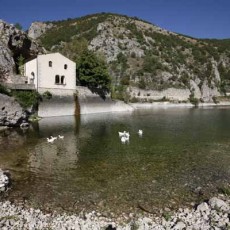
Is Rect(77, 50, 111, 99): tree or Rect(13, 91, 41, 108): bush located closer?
Rect(13, 91, 41, 108): bush

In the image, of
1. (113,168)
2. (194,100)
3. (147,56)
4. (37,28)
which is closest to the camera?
(113,168)

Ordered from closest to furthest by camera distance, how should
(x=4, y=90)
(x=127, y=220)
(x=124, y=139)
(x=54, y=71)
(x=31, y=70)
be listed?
(x=127, y=220), (x=124, y=139), (x=4, y=90), (x=31, y=70), (x=54, y=71)

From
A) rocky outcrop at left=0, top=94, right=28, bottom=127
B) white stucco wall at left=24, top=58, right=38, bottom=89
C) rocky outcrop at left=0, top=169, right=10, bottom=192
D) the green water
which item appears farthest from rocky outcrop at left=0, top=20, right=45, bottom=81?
rocky outcrop at left=0, top=169, right=10, bottom=192

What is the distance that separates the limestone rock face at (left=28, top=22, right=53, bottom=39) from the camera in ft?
566

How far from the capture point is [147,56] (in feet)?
424

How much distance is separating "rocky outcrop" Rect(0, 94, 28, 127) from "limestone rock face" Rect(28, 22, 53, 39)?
136 m

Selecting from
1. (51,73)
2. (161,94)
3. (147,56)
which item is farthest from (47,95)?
(147,56)

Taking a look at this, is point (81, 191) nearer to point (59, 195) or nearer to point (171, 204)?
point (59, 195)

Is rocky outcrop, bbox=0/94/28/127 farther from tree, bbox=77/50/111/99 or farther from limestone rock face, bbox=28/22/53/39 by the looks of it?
limestone rock face, bbox=28/22/53/39

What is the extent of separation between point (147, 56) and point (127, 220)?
4698 inches

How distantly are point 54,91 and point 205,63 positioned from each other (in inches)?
4080

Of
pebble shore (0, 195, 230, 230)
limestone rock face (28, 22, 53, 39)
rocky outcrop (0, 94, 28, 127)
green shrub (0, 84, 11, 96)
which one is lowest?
pebble shore (0, 195, 230, 230)

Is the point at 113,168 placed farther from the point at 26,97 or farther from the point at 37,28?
the point at 37,28

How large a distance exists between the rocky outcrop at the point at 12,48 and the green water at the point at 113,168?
63.0 feet
